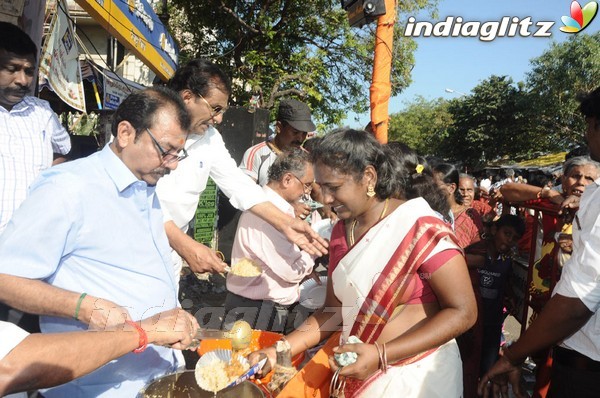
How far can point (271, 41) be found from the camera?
12117 millimetres

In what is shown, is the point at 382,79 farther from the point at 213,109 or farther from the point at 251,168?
the point at 213,109

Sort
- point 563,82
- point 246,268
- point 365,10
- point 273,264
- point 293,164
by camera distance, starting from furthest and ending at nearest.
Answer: point 563,82 → point 365,10 → point 293,164 → point 273,264 → point 246,268

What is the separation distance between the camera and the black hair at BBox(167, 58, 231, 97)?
2.78m

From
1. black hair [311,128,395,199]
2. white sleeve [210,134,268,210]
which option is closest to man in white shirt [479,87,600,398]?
black hair [311,128,395,199]

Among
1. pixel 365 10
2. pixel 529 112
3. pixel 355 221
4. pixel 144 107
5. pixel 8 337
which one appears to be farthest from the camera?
pixel 529 112

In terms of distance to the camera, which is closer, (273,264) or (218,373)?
(218,373)

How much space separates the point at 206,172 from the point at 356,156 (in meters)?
1.36

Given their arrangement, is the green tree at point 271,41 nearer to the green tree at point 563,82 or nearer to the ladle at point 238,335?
the ladle at point 238,335

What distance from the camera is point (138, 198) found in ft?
5.92

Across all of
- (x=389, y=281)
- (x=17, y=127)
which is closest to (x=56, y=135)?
(x=17, y=127)

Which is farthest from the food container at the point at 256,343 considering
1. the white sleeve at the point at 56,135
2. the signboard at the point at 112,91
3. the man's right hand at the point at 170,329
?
the signboard at the point at 112,91

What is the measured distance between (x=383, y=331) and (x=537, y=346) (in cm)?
59

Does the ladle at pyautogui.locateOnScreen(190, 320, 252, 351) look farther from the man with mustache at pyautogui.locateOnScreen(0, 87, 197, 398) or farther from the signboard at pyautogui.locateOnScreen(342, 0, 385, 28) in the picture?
the signboard at pyautogui.locateOnScreen(342, 0, 385, 28)

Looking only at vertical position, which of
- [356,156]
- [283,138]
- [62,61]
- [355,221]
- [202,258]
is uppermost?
[62,61]
